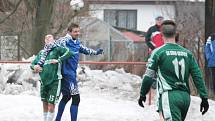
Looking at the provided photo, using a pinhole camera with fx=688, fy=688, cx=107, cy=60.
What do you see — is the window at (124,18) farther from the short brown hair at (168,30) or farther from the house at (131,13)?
the short brown hair at (168,30)

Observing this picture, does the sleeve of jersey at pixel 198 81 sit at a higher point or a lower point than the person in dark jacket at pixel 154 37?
lower

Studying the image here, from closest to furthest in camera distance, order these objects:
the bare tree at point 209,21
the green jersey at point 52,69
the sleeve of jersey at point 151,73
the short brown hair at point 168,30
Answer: the short brown hair at point 168,30
the sleeve of jersey at point 151,73
the green jersey at point 52,69
the bare tree at point 209,21

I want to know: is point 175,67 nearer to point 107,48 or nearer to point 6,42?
point 6,42

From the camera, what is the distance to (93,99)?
15.9m

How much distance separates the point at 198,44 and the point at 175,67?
15.5m

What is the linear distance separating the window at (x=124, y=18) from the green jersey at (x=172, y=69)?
54469 millimetres

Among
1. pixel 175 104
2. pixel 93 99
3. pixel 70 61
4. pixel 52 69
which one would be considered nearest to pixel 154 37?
pixel 93 99

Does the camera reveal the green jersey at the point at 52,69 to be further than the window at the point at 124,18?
No

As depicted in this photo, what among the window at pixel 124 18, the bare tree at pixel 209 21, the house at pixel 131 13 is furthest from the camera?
the window at pixel 124 18

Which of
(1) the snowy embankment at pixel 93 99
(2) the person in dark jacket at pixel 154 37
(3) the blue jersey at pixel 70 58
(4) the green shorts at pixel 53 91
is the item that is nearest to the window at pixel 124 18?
(1) the snowy embankment at pixel 93 99

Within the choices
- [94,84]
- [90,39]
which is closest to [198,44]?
[94,84]

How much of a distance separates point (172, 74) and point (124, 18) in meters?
55.5

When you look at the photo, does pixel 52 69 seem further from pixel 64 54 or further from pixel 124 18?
pixel 124 18

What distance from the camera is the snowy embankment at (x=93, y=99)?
13.8 m
